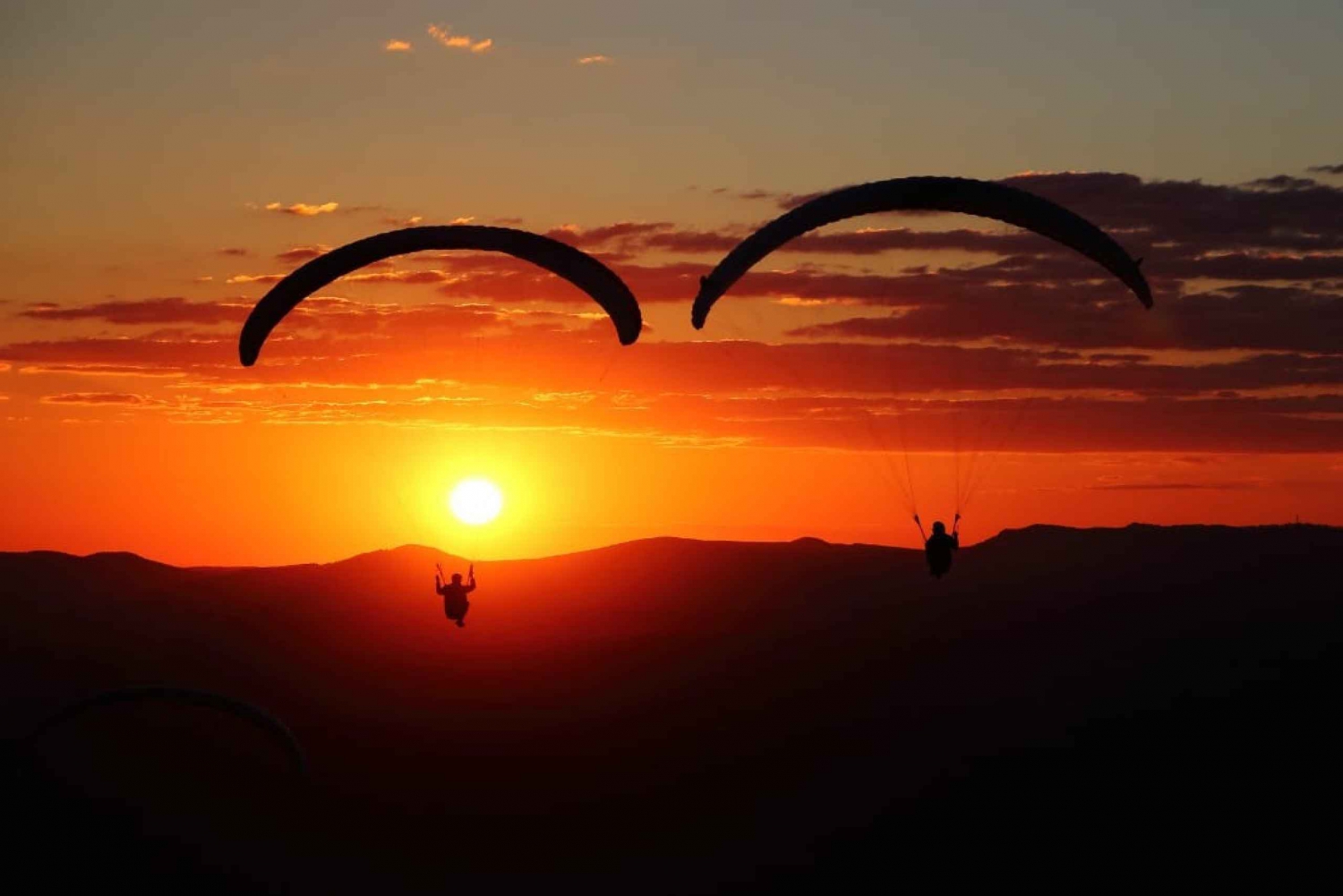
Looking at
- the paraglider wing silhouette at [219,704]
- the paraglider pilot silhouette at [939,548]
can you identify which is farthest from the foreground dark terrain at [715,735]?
the paraglider pilot silhouette at [939,548]

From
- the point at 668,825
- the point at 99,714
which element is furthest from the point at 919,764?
the point at 99,714

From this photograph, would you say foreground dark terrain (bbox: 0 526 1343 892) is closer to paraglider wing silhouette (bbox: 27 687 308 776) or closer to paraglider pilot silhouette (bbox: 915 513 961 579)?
paraglider wing silhouette (bbox: 27 687 308 776)

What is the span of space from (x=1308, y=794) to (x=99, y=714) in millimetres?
70786

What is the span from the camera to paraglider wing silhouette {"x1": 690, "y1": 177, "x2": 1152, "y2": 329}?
26500 millimetres

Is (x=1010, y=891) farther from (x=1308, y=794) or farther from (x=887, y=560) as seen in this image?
(x=887, y=560)

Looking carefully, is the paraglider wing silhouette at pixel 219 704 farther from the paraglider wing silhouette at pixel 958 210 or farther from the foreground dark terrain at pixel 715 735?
the paraglider wing silhouette at pixel 958 210

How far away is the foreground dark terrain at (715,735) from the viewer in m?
81.5

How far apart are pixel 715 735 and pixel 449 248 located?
78857mm

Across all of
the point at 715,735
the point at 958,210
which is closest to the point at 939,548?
the point at 958,210

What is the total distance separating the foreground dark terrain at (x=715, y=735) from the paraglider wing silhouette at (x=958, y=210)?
38748 mm

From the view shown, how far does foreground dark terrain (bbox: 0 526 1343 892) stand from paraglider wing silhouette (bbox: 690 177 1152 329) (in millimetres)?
38748

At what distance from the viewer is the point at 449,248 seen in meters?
27.4

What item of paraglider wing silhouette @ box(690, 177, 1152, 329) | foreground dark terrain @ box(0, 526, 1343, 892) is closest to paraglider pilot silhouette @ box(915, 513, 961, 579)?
paraglider wing silhouette @ box(690, 177, 1152, 329)

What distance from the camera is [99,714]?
108 m
